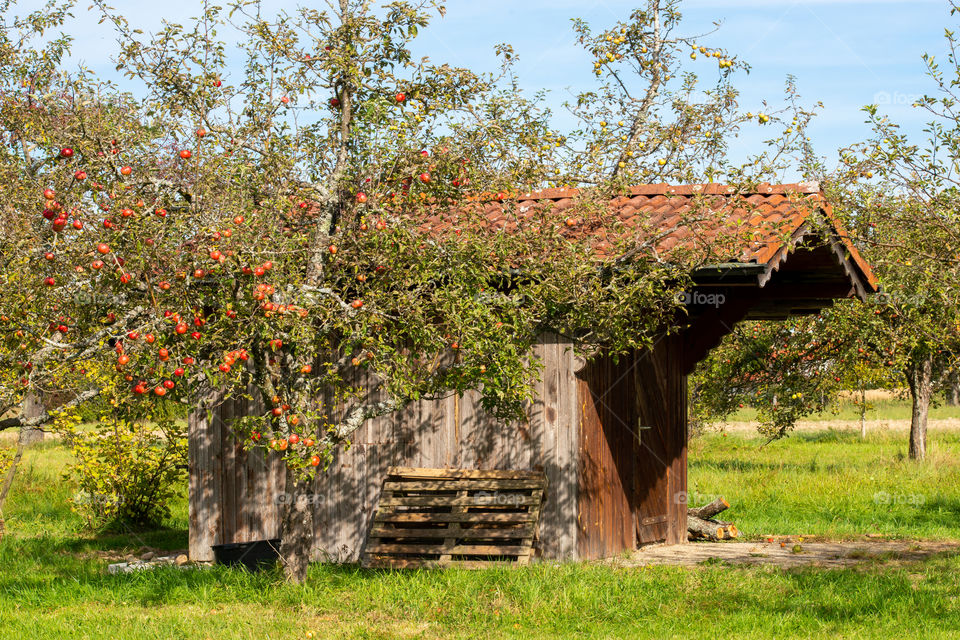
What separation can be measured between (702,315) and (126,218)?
6.71 m

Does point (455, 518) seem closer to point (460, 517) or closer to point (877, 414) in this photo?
point (460, 517)

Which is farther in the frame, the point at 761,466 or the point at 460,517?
the point at 761,466

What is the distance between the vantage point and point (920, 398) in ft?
63.2

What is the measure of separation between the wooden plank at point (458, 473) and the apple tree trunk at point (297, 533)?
1.80m

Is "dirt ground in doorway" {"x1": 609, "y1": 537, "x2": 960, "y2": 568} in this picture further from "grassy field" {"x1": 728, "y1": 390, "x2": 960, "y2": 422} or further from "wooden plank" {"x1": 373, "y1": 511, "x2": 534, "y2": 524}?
"grassy field" {"x1": 728, "y1": 390, "x2": 960, "y2": 422}

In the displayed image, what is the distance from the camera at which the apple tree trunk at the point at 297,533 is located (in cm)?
802

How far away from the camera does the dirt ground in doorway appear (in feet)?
31.4

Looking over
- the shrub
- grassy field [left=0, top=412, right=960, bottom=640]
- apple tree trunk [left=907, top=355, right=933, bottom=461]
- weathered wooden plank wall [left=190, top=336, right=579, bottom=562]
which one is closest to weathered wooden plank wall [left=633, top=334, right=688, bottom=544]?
weathered wooden plank wall [left=190, top=336, right=579, bottom=562]

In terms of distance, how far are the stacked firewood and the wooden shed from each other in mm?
720

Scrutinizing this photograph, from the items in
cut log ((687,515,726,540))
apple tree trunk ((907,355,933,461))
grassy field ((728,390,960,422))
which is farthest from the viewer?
grassy field ((728,390,960,422))

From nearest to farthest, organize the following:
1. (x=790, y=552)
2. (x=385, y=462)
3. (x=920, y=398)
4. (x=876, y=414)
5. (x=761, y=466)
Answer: (x=385, y=462) < (x=790, y=552) < (x=920, y=398) < (x=761, y=466) < (x=876, y=414)

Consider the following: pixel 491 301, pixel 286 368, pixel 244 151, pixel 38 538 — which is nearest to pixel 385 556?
pixel 286 368

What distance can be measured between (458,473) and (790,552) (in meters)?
3.81

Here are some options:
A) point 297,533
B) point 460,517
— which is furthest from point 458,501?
point 297,533
